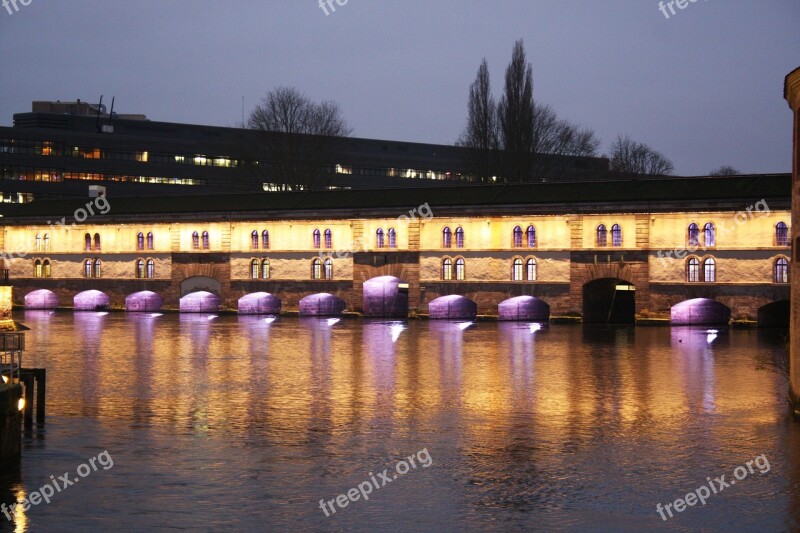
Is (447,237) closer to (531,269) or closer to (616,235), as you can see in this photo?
(531,269)

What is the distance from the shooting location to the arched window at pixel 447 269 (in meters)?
73.9

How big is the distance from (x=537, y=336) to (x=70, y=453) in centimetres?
3629

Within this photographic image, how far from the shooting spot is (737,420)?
1184 inches

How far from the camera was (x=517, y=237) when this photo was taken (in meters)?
72.0

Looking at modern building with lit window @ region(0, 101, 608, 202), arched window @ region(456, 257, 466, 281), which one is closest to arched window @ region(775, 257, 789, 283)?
arched window @ region(456, 257, 466, 281)

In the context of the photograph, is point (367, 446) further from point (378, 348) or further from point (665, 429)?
point (378, 348)

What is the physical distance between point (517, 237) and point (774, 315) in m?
16.5

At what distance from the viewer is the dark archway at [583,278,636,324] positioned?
69.9m

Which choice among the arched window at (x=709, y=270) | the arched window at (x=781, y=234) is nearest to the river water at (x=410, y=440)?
the arched window at (x=781, y=234)

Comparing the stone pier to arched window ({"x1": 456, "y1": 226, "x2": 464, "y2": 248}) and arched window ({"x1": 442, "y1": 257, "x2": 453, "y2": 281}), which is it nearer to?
arched window ({"x1": 456, "y1": 226, "x2": 464, "y2": 248})

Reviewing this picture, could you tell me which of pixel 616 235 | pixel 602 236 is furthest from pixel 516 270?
pixel 616 235

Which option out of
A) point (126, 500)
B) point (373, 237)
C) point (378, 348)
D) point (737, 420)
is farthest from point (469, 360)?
point (373, 237)

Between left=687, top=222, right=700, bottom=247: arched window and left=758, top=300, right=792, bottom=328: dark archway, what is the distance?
543 cm

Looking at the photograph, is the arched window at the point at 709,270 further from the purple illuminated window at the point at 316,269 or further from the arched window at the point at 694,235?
the purple illuminated window at the point at 316,269
